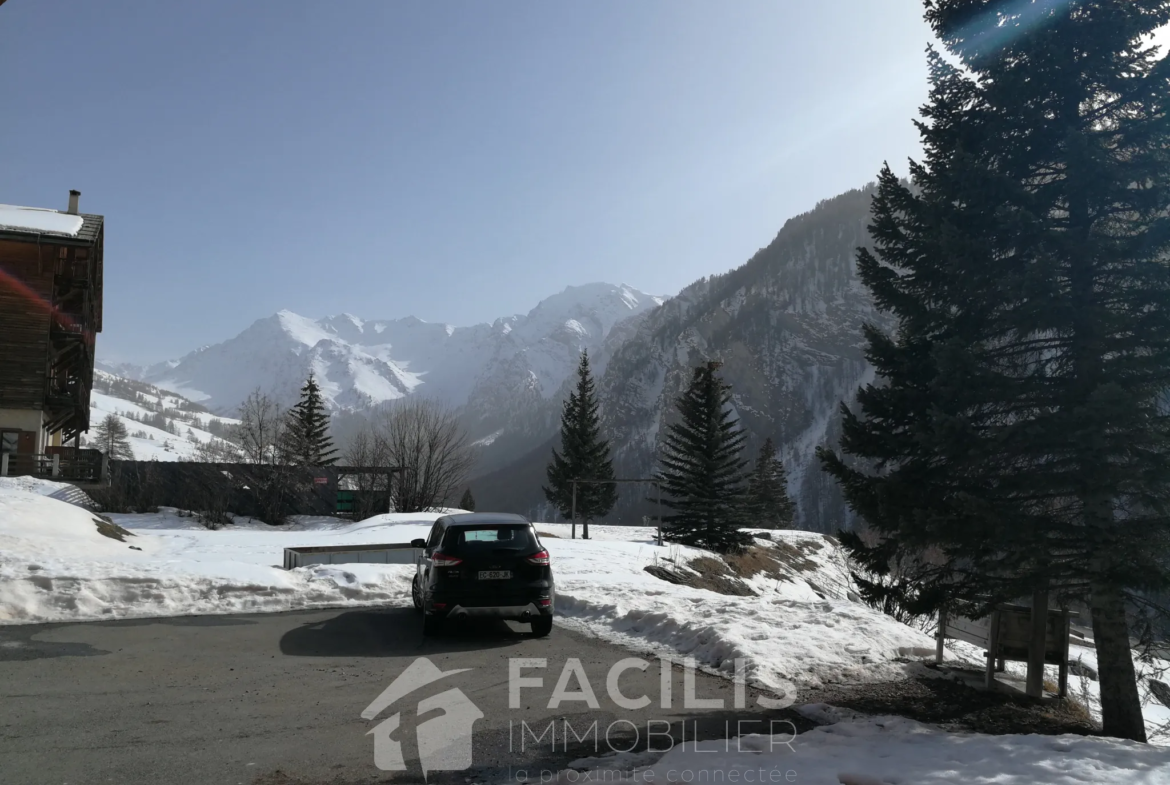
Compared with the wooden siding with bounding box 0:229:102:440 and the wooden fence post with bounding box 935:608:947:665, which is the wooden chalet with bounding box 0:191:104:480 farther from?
the wooden fence post with bounding box 935:608:947:665

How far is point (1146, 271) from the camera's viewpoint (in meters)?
7.25

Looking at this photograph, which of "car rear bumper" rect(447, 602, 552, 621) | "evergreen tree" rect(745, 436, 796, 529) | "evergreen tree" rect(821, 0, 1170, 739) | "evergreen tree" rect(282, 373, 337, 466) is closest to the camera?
"evergreen tree" rect(821, 0, 1170, 739)

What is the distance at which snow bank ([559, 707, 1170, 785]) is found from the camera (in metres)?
4.84

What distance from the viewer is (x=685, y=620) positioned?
10930 mm

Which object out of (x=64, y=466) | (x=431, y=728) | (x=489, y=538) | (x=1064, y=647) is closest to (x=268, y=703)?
(x=431, y=728)

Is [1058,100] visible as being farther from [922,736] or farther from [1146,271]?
[922,736]

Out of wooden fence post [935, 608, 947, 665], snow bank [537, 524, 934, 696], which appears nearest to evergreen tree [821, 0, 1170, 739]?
wooden fence post [935, 608, 947, 665]

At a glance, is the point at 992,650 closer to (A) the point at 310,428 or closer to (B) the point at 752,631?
(B) the point at 752,631

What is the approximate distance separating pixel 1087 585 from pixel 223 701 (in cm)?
832

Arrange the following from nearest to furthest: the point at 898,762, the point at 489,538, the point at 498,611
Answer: the point at 898,762
the point at 498,611
the point at 489,538

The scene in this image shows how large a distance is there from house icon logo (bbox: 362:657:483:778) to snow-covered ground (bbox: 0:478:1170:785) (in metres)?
1.02

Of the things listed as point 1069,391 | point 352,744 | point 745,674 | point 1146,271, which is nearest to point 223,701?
point 352,744

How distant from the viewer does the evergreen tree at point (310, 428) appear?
4269 cm

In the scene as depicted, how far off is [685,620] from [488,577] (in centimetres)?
303
